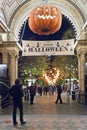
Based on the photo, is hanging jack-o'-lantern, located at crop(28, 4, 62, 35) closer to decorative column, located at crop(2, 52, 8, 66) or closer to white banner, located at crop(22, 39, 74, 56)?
white banner, located at crop(22, 39, 74, 56)

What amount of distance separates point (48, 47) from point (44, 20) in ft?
25.1

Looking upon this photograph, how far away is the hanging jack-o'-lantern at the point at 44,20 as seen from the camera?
17109 millimetres

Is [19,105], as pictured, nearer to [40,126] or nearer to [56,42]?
[40,126]

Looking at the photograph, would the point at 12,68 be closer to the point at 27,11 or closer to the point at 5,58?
the point at 5,58

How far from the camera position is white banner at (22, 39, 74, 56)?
24.6 metres

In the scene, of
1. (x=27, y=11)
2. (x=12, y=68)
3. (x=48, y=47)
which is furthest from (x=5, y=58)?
(x=27, y=11)

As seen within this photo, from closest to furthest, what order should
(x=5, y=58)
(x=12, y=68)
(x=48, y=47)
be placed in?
(x=48, y=47), (x=5, y=58), (x=12, y=68)

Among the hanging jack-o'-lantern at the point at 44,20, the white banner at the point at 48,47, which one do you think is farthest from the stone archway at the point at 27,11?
the hanging jack-o'-lantern at the point at 44,20

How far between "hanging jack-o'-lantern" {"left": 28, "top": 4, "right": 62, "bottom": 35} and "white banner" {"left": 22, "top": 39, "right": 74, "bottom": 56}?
6695 millimetres

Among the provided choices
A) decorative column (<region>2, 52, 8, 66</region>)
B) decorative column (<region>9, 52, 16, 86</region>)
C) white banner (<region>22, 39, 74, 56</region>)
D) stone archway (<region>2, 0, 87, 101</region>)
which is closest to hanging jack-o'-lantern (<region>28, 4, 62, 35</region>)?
white banner (<region>22, 39, 74, 56</region>)

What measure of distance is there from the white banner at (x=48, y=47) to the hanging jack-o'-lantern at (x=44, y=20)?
6.70 meters

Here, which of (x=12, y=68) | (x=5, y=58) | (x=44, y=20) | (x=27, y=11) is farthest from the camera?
(x=27, y=11)

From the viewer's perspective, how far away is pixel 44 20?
669 inches

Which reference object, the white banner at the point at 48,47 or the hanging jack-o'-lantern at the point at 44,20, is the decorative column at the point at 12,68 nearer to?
the white banner at the point at 48,47
